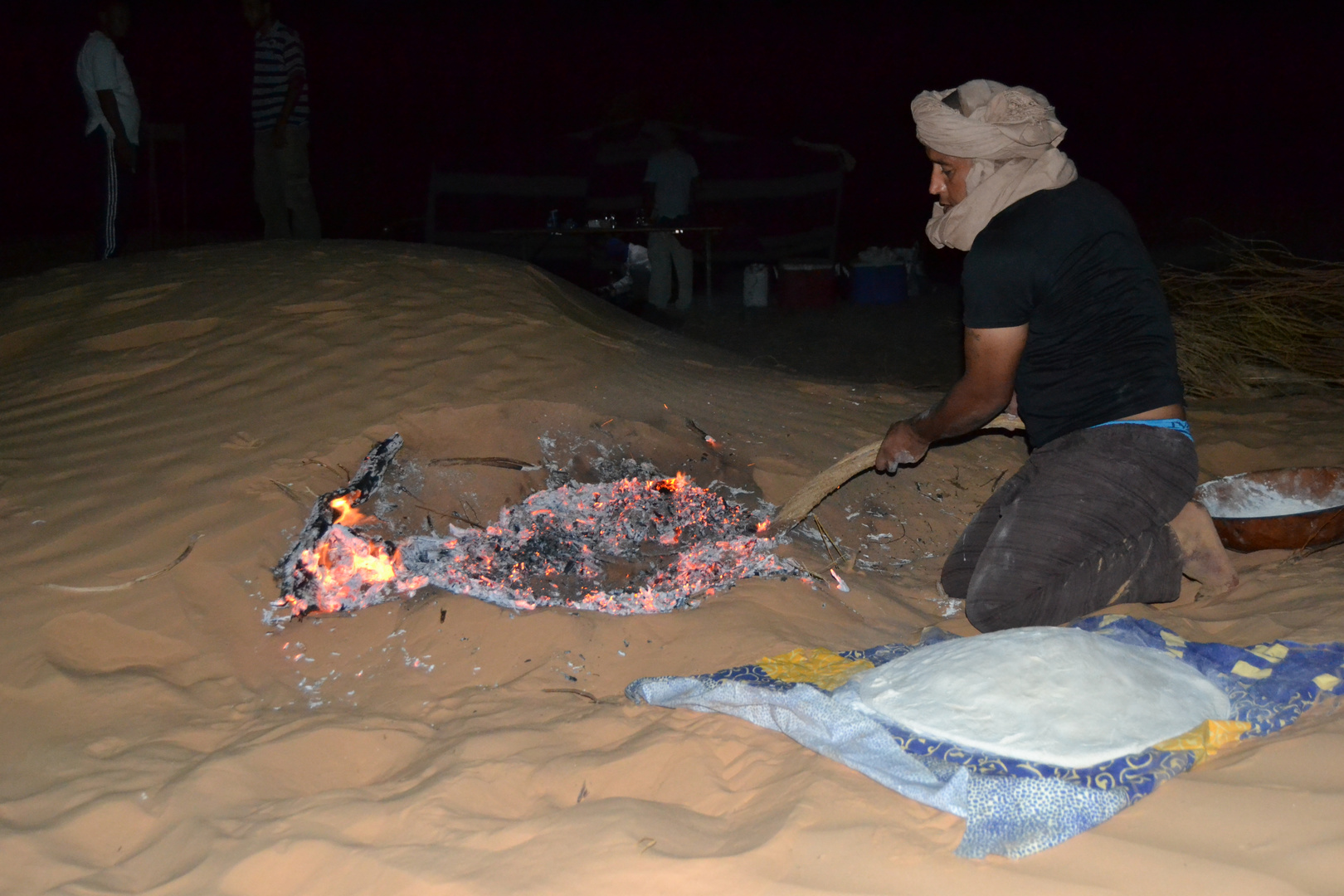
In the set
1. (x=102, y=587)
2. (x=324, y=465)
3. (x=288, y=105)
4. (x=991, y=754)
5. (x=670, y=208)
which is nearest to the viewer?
(x=991, y=754)

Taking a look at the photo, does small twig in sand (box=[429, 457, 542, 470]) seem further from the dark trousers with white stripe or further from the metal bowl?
the dark trousers with white stripe

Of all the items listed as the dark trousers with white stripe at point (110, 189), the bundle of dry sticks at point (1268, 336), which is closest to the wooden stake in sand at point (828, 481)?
the bundle of dry sticks at point (1268, 336)

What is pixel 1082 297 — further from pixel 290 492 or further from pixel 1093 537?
pixel 290 492

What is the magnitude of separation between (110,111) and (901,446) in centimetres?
586

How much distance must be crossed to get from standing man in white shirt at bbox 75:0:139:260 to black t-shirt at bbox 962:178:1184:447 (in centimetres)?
591

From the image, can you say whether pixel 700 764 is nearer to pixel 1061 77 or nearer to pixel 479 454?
pixel 479 454

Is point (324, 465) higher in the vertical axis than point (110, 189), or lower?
lower

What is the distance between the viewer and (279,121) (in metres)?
6.43

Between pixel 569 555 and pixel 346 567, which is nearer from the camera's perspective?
pixel 346 567

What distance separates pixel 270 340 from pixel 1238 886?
3900 millimetres

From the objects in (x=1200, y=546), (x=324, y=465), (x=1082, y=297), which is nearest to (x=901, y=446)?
(x=1082, y=297)

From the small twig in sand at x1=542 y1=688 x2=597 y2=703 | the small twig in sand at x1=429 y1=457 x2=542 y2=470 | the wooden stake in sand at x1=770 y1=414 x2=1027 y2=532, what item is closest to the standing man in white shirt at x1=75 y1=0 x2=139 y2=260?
the small twig in sand at x1=429 y1=457 x2=542 y2=470

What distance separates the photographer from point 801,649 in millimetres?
2291

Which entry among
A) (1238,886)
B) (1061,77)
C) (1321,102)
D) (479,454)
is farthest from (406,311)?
(1321,102)
